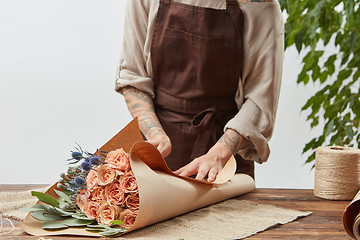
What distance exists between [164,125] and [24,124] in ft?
6.41

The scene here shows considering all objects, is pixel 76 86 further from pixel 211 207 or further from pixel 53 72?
pixel 211 207

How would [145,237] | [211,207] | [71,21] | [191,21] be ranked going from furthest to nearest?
[71,21] → [191,21] → [211,207] → [145,237]

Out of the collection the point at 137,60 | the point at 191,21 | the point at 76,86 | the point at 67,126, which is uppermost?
the point at 191,21

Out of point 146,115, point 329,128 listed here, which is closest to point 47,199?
point 146,115

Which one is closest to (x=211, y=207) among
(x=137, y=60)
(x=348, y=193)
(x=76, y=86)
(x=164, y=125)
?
(x=348, y=193)

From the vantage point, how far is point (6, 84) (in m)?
3.18

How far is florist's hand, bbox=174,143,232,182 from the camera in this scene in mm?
1297

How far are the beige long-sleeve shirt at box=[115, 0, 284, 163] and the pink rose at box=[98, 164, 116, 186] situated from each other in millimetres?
623

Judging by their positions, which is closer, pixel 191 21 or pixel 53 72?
pixel 191 21

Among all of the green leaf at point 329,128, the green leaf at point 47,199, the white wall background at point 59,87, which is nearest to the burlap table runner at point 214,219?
the green leaf at point 47,199

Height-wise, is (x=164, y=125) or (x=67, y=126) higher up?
(x=164, y=125)

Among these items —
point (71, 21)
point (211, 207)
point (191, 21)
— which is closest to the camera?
point (211, 207)

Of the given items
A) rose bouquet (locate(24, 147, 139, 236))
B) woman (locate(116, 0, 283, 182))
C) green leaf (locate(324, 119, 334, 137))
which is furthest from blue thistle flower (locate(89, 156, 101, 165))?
green leaf (locate(324, 119, 334, 137))

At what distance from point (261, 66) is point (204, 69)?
0.22 meters
